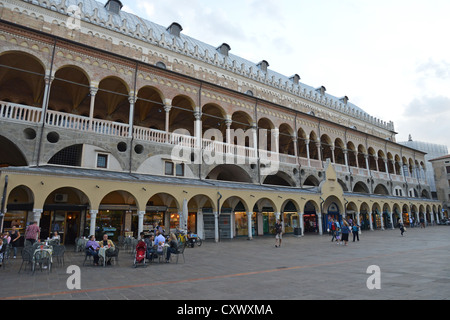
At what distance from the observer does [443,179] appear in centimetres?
5688

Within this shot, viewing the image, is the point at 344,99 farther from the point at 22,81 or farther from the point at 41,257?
the point at 41,257

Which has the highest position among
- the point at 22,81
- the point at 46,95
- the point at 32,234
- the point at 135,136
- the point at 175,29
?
the point at 175,29

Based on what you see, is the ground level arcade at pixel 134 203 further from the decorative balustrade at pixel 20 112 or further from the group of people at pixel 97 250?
the group of people at pixel 97 250

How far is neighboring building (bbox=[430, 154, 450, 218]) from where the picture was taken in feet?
184

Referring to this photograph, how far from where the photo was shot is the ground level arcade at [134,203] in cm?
1459

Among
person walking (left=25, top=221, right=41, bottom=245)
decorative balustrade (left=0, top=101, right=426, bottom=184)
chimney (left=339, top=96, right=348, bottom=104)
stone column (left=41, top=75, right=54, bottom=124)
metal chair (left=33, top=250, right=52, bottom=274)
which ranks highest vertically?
chimney (left=339, top=96, right=348, bottom=104)

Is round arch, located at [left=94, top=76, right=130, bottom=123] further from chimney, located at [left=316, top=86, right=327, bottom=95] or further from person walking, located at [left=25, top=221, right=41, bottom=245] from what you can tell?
chimney, located at [left=316, top=86, right=327, bottom=95]

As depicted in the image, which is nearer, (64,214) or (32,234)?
(32,234)

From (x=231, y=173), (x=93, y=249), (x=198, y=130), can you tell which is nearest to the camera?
(x=93, y=249)

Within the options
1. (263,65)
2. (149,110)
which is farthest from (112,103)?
(263,65)

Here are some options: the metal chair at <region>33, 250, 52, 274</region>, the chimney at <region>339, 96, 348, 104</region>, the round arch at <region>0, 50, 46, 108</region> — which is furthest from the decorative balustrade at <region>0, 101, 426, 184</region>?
the chimney at <region>339, 96, 348, 104</region>

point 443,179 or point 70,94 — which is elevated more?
point 70,94

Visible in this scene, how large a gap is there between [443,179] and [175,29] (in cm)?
5691

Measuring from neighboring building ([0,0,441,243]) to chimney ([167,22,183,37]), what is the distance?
0.67 ft
